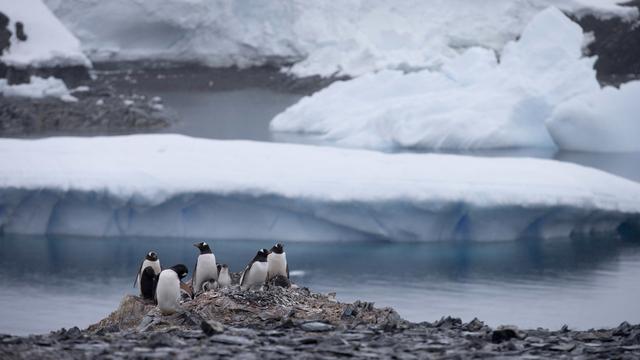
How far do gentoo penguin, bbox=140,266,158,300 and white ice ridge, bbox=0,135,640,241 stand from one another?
13.3 ft

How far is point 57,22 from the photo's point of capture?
20625 millimetres

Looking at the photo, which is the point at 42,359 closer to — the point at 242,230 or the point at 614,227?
the point at 242,230

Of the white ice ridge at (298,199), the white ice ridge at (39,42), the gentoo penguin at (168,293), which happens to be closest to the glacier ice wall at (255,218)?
the white ice ridge at (298,199)

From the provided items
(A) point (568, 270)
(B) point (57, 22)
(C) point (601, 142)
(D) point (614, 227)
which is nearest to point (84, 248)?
(A) point (568, 270)

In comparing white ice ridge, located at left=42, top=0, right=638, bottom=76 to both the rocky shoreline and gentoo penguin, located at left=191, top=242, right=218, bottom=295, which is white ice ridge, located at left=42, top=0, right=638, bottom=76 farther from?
the rocky shoreline

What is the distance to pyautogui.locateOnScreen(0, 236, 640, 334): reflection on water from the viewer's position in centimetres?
805

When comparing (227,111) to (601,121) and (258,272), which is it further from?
(258,272)

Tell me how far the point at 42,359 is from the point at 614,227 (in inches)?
316

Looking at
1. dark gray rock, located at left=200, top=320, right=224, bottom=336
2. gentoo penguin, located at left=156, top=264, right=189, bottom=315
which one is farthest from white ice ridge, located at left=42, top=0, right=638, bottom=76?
dark gray rock, located at left=200, top=320, right=224, bottom=336

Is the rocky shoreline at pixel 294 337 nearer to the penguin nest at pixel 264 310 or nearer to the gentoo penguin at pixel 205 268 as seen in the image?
the penguin nest at pixel 264 310

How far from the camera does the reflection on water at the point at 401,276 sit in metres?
8.05

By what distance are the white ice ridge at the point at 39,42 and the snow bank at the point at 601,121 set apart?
8770mm

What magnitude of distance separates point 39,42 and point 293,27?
5569mm

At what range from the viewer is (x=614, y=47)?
73.7ft
